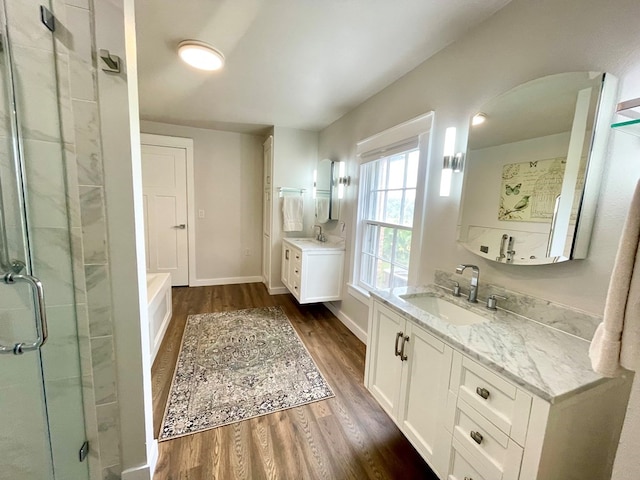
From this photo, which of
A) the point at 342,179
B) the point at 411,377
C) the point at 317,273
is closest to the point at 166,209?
the point at 317,273

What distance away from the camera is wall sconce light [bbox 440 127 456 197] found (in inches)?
64.2

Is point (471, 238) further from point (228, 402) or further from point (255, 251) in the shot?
point (255, 251)

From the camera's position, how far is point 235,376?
202cm

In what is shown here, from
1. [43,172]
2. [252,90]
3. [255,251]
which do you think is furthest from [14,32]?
[255,251]

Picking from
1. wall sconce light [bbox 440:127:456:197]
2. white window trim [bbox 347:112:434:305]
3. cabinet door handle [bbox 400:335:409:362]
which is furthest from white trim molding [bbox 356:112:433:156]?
cabinet door handle [bbox 400:335:409:362]

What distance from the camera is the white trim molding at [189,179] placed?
3.61 metres

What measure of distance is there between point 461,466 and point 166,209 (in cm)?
416

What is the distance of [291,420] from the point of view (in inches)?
64.9

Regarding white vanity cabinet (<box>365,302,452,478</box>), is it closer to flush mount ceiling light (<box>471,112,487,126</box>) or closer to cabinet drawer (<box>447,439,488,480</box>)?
cabinet drawer (<box>447,439,488,480</box>)

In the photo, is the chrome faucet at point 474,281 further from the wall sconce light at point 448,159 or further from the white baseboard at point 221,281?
the white baseboard at point 221,281

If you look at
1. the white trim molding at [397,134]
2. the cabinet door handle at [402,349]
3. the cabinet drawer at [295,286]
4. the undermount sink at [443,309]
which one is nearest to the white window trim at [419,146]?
the white trim molding at [397,134]

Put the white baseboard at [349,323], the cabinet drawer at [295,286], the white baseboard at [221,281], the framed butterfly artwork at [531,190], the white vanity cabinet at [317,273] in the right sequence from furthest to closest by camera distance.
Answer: the white baseboard at [221,281]
the cabinet drawer at [295,286]
the white vanity cabinet at [317,273]
the white baseboard at [349,323]
the framed butterfly artwork at [531,190]

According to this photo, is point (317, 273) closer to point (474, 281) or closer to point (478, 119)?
point (474, 281)

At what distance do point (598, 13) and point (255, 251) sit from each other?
417 cm
